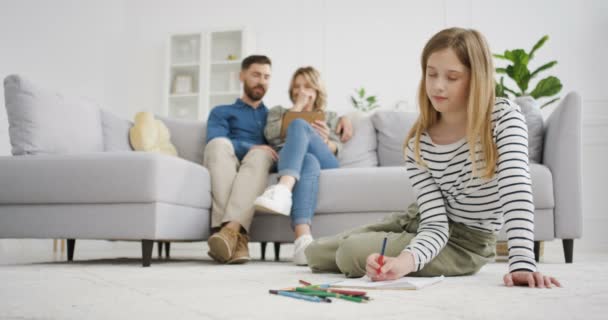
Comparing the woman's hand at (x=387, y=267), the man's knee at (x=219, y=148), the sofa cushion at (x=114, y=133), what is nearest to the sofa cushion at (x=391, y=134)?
the man's knee at (x=219, y=148)

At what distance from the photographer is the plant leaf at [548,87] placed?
3041mm

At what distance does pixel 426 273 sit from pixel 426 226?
14 cm

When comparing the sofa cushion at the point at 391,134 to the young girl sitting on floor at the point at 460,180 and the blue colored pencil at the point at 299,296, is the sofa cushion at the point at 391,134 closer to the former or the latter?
the young girl sitting on floor at the point at 460,180

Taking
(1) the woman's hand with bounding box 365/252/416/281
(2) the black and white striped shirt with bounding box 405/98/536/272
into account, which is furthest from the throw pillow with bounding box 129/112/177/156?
(1) the woman's hand with bounding box 365/252/416/281

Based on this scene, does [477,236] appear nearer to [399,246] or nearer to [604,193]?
[399,246]

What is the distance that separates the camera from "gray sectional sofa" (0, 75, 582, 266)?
1.99 metres

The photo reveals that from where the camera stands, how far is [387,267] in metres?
1.18

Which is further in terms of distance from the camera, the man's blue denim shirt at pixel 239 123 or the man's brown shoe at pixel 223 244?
the man's blue denim shirt at pixel 239 123

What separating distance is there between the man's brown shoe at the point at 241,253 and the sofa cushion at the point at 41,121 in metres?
0.85

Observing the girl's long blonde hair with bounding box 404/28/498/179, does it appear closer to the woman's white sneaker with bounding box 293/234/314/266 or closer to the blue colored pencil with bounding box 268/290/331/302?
the blue colored pencil with bounding box 268/290/331/302

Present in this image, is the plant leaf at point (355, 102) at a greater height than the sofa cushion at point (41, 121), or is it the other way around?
the plant leaf at point (355, 102)

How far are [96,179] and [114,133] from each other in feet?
2.40

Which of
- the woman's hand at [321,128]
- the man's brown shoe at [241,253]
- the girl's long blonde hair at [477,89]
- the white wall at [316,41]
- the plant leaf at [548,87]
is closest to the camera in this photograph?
the girl's long blonde hair at [477,89]

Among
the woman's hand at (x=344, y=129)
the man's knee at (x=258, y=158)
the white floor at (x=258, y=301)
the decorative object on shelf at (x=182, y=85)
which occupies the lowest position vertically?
the white floor at (x=258, y=301)
